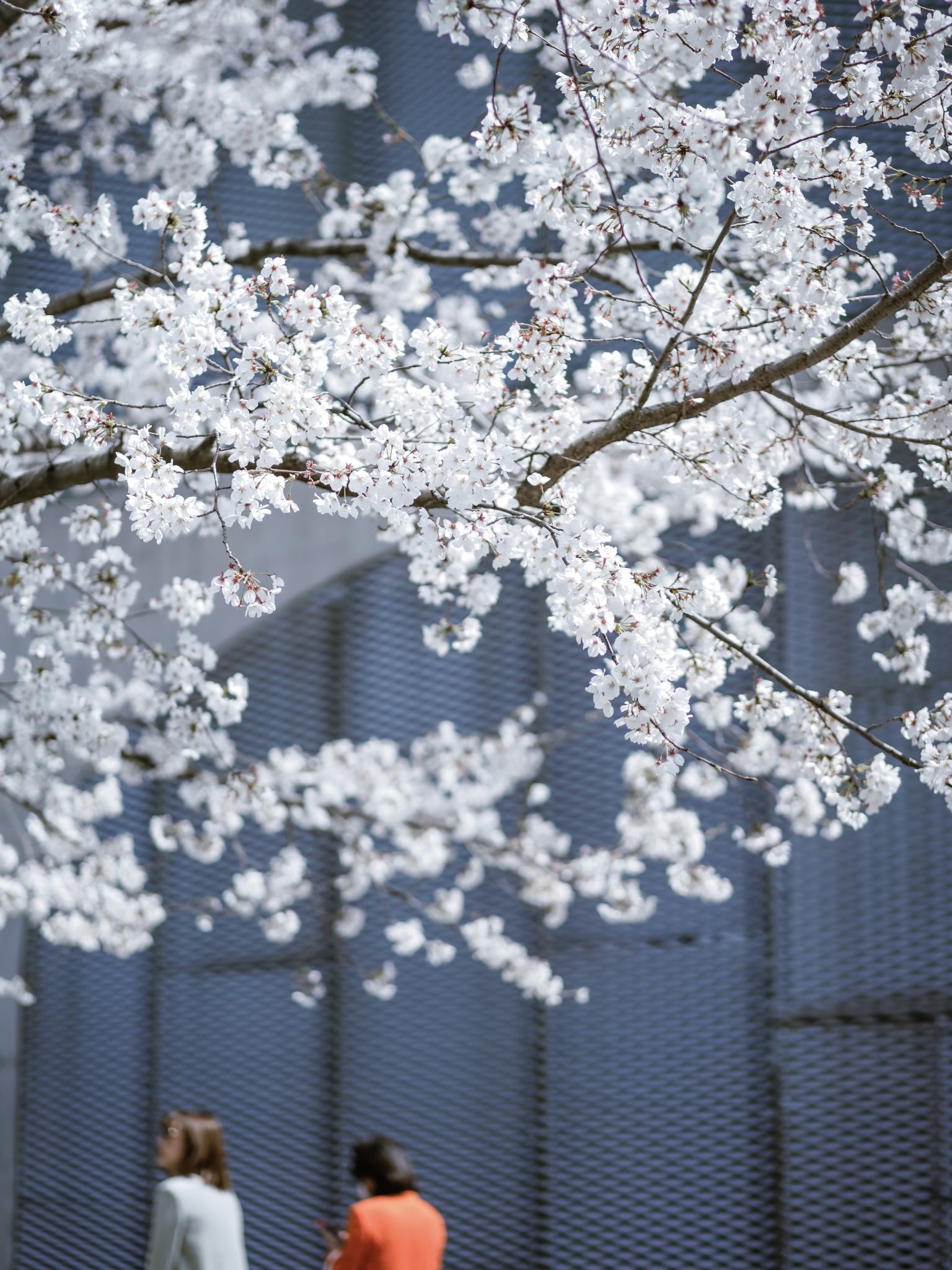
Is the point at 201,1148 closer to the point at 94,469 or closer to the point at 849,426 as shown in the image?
the point at 94,469

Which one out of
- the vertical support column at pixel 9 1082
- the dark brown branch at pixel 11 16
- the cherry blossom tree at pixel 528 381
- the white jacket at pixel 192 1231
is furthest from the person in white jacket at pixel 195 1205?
the vertical support column at pixel 9 1082

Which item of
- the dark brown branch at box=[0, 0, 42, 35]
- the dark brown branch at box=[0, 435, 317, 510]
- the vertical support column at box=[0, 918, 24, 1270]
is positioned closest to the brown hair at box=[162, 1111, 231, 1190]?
the dark brown branch at box=[0, 435, 317, 510]

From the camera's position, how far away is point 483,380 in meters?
2.38

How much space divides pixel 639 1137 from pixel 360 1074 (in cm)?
130

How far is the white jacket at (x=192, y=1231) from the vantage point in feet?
11.0

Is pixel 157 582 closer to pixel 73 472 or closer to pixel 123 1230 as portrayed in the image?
pixel 123 1230

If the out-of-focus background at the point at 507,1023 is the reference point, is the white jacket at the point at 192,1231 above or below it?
below

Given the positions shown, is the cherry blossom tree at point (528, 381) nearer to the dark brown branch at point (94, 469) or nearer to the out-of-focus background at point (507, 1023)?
the dark brown branch at point (94, 469)

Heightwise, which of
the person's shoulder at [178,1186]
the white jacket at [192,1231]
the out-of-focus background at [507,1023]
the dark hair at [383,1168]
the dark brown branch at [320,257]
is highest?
the dark brown branch at [320,257]

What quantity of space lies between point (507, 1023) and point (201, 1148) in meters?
2.10

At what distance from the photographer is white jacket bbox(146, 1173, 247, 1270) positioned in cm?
334

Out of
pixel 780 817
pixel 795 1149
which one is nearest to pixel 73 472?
pixel 780 817

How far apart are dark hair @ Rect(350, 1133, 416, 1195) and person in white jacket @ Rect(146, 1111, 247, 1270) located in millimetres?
381

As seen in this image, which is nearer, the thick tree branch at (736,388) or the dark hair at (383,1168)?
the thick tree branch at (736,388)
